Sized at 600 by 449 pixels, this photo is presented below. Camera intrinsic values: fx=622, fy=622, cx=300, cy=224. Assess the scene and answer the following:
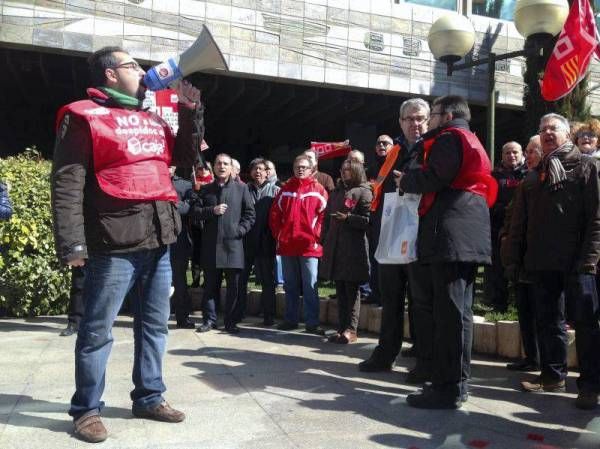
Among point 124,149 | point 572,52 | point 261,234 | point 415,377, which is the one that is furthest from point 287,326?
point 572,52

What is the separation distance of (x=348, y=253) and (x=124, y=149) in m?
3.13

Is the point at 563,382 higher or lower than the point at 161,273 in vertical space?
lower

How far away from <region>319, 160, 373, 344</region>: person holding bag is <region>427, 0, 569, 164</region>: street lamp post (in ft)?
7.61

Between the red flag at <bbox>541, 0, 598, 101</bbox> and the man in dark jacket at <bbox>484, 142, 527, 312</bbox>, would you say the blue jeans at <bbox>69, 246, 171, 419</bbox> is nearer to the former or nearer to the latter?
the man in dark jacket at <bbox>484, 142, 527, 312</bbox>

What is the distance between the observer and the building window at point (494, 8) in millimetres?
17297

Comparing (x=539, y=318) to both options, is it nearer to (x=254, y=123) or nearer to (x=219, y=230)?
(x=219, y=230)

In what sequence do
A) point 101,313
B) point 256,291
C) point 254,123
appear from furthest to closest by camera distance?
point 254,123 < point 256,291 < point 101,313

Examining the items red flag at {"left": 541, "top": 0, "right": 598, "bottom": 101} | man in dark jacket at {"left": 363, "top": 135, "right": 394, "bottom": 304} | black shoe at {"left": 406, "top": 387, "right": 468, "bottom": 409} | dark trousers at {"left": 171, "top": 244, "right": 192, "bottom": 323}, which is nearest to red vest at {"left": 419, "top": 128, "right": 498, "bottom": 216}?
black shoe at {"left": 406, "top": 387, "right": 468, "bottom": 409}

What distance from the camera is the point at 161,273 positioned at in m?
3.64

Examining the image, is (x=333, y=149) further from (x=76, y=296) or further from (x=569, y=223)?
(x=569, y=223)

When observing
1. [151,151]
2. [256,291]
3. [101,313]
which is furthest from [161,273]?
[256,291]

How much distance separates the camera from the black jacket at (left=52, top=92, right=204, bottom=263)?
3172 millimetres

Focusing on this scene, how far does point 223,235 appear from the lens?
261 inches

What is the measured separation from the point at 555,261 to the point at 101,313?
9.33ft
